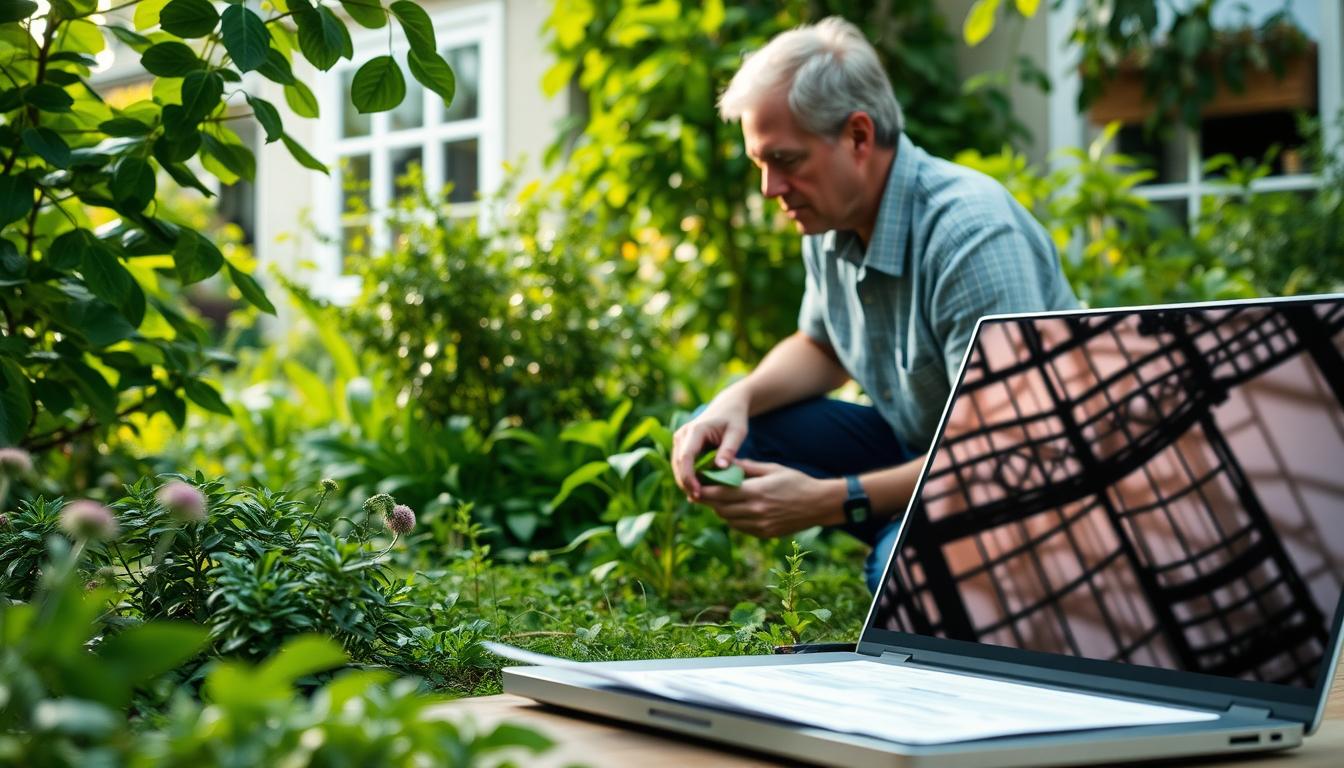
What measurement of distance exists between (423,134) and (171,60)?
6.44 metres

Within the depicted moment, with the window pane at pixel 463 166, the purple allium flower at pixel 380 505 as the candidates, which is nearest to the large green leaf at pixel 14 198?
the purple allium flower at pixel 380 505

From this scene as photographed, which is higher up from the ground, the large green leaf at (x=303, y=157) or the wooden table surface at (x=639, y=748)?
the large green leaf at (x=303, y=157)

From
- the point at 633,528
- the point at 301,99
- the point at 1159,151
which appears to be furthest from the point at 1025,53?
the point at 301,99

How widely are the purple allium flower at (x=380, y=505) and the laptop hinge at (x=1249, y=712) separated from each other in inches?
28.8

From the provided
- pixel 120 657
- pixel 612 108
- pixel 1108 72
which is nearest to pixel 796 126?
pixel 120 657

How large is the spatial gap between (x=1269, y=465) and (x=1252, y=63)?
464 cm

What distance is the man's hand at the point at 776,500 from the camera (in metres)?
2.21

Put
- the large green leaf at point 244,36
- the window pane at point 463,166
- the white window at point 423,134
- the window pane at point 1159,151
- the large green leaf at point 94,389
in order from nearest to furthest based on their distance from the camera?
the large green leaf at point 244,36 < the large green leaf at point 94,389 < the window pane at point 1159,151 < the white window at point 423,134 < the window pane at point 463,166

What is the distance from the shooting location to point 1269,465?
1003 millimetres

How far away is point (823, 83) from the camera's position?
2.39m

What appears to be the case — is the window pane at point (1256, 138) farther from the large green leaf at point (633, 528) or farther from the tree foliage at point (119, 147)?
the tree foliage at point (119, 147)

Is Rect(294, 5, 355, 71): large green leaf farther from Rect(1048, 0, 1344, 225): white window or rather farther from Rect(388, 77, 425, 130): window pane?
Rect(388, 77, 425, 130): window pane

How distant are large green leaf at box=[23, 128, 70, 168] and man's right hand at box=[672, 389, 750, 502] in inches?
44.1

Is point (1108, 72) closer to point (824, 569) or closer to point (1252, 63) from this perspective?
point (1252, 63)
